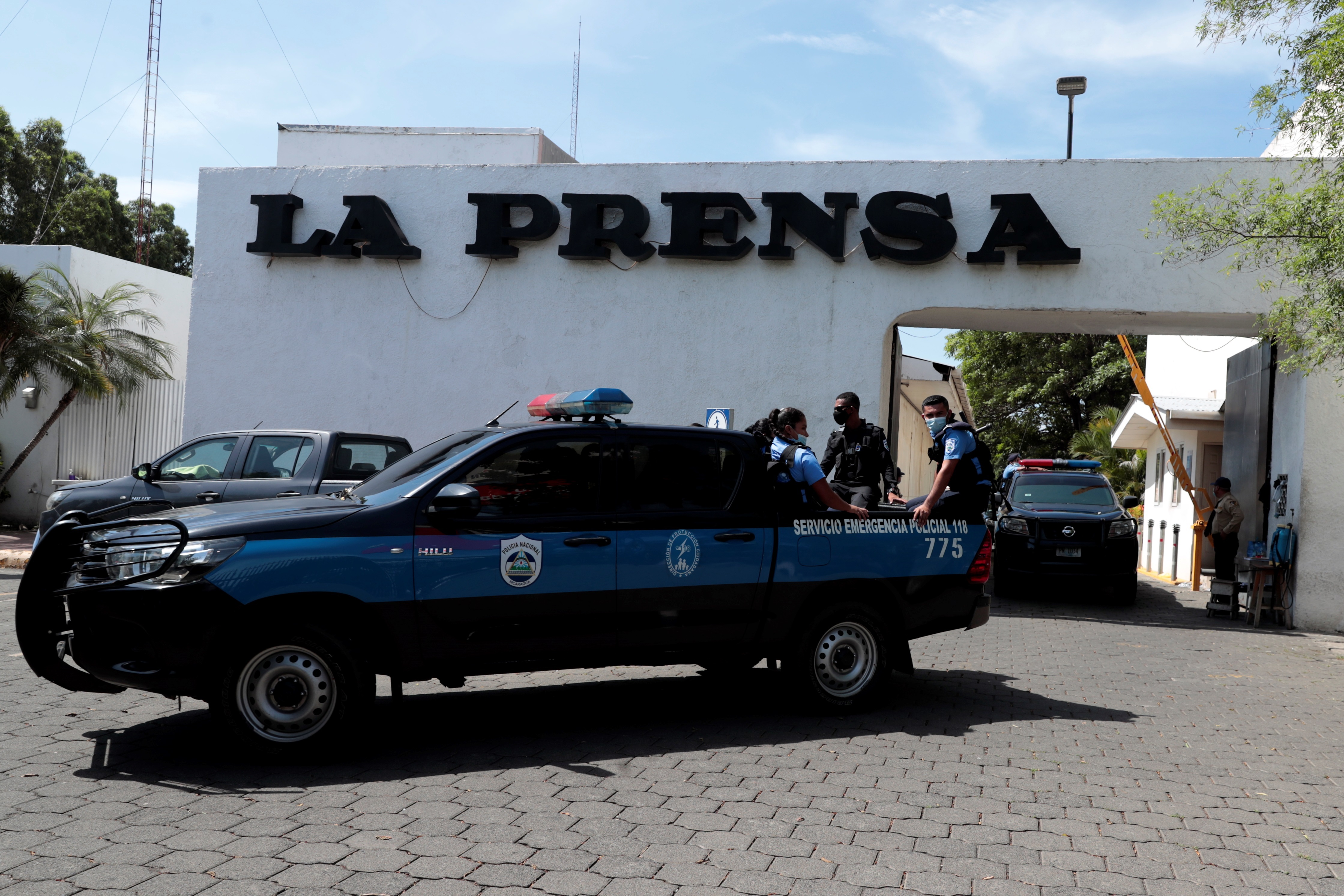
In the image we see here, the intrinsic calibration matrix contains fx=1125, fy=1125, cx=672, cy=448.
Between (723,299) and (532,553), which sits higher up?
(723,299)

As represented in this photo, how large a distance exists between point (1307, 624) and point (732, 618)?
977 centimetres

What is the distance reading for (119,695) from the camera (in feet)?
23.8

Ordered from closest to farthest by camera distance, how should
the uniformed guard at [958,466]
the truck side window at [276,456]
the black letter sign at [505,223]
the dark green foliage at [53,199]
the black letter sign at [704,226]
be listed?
1. the uniformed guard at [958,466]
2. the truck side window at [276,456]
3. the black letter sign at [704,226]
4. the black letter sign at [505,223]
5. the dark green foliage at [53,199]

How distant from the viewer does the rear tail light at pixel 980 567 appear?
24.9 feet

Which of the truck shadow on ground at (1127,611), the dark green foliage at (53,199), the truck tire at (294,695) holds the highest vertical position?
the dark green foliage at (53,199)

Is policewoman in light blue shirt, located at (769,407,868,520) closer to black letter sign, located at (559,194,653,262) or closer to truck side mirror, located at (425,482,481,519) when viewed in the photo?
truck side mirror, located at (425,482,481,519)

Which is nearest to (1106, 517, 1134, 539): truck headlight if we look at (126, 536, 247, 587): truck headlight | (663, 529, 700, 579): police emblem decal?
(663, 529, 700, 579): police emblem decal

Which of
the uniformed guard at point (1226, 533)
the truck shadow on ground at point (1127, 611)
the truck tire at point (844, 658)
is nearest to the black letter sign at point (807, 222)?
the truck shadow on ground at point (1127, 611)

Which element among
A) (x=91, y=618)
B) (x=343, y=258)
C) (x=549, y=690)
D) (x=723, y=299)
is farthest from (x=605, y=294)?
(x=91, y=618)

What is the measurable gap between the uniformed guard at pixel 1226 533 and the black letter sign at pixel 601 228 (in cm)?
830

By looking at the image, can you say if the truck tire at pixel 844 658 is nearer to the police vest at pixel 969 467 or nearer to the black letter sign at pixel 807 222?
the police vest at pixel 969 467

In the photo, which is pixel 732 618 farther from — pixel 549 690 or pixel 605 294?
pixel 605 294

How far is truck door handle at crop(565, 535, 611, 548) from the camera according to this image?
6.25 meters

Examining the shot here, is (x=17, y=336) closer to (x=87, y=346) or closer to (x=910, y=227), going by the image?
(x=87, y=346)
